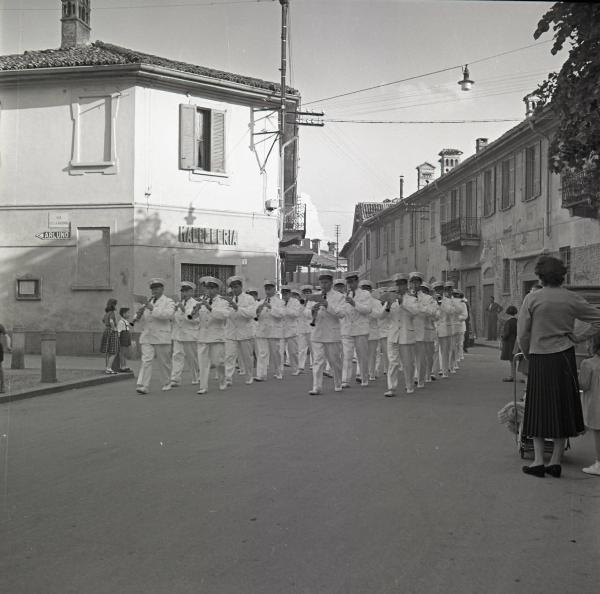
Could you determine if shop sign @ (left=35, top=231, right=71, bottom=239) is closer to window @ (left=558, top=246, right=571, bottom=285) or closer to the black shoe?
window @ (left=558, top=246, right=571, bottom=285)

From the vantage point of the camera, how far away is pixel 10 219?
1811cm

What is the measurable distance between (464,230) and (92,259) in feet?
55.4

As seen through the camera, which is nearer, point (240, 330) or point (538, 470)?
point (538, 470)

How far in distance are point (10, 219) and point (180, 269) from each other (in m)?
4.58

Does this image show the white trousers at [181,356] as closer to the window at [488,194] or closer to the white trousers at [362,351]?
the white trousers at [362,351]

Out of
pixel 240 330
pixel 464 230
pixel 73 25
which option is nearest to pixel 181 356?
pixel 240 330

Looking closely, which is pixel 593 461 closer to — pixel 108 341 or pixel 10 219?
pixel 108 341

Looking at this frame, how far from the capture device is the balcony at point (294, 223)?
103ft

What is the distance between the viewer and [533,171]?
25.3 metres

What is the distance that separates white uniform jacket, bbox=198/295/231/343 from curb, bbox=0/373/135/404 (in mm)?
2303

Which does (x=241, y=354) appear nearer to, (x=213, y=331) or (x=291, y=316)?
(x=213, y=331)

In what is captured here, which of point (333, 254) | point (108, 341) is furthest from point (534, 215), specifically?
point (333, 254)

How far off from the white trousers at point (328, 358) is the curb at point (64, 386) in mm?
4177

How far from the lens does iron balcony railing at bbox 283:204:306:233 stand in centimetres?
3188
